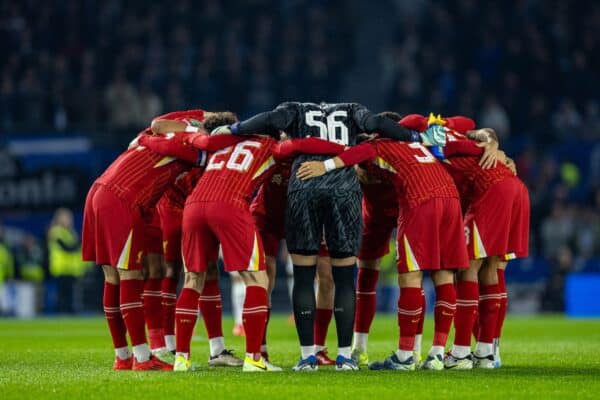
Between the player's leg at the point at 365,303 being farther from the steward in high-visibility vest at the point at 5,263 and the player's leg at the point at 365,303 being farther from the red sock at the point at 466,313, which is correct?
the steward in high-visibility vest at the point at 5,263

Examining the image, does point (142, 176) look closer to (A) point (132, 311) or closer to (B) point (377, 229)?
(A) point (132, 311)

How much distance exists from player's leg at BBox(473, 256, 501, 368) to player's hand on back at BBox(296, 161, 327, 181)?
2043mm

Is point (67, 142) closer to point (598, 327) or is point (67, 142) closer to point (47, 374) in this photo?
point (598, 327)

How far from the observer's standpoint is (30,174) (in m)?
24.6

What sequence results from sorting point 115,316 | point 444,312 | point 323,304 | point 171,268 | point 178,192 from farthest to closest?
point 171,268, point 178,192, point 323,304, point 115,316, point 444,312

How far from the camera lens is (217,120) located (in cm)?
1091

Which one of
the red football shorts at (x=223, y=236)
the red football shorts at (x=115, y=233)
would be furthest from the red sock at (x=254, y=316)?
the red football shorts at (x=115, y=233)

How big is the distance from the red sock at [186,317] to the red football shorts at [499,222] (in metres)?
2.61

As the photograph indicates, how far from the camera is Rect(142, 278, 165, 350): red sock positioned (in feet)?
36.9

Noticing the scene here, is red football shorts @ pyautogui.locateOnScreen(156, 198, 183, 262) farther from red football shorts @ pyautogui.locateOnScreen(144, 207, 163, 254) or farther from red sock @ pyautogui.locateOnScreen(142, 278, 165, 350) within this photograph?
red sock @ pyautogui.locateOnScreen(142, 278, 165, 350)

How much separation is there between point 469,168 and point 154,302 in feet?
10.6

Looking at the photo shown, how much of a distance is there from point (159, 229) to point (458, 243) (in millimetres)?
2959

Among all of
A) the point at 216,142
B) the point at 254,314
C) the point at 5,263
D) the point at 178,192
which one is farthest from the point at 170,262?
the point at 5,263

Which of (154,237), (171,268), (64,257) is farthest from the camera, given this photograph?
(64,257)
